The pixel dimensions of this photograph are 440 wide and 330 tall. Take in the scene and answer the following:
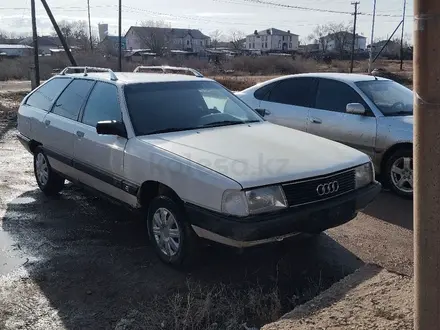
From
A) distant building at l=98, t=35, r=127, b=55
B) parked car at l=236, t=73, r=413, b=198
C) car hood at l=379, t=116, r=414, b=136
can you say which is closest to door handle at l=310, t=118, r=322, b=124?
parked car at l=236, t=73, r=413, b=198

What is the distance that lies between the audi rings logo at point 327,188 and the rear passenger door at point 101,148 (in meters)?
1.69

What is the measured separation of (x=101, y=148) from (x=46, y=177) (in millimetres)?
1829

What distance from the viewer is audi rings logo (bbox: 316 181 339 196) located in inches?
152

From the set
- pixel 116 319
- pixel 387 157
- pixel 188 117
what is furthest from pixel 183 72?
pixel 116 319

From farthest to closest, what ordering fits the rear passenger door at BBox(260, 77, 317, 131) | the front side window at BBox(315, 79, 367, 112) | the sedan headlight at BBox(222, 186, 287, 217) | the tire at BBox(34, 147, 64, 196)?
the rear passenger door at BBox(260, 77, 317, 131) < the front side window at BBox(315, 79, 367, 112) < the tire at BBox(34, 147, 64, 196) < the sedan headlight at BBox(222, 186, 287, 217)

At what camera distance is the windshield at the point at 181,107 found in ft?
15.4

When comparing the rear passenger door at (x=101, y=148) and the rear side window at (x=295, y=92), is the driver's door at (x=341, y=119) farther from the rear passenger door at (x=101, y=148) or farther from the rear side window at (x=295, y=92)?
the rear passenger door at (x=101, y=148)

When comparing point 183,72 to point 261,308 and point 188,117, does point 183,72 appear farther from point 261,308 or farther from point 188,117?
point 261,308

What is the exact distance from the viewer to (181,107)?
4.96m

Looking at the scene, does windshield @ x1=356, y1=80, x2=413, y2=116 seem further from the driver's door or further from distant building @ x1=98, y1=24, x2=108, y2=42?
distant building @ x1=98, y1=24, x2=108, y2=42

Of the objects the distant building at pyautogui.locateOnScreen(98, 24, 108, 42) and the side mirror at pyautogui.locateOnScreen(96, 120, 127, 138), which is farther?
the distant building at pyautogui.locateOnScreen(98, 24, 108, 42)

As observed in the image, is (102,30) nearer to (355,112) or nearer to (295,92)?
(295,92)

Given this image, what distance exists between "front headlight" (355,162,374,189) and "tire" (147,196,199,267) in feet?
4.90
